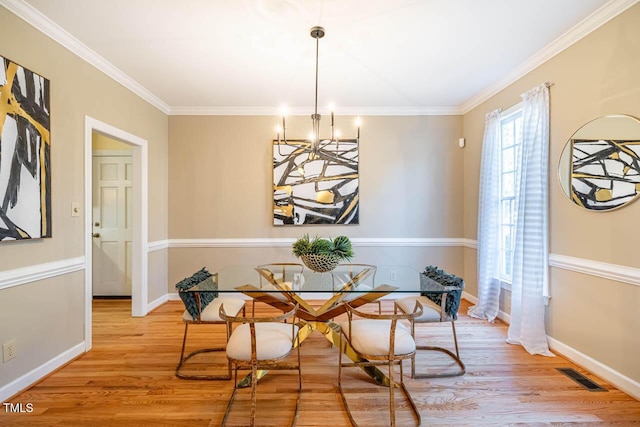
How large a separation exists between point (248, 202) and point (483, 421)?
11.2 feet

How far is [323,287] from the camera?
2150 millimetres

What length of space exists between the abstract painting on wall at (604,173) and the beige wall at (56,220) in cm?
407

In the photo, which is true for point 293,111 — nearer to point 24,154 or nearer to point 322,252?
point 322,252

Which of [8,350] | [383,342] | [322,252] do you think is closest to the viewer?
[383,342]

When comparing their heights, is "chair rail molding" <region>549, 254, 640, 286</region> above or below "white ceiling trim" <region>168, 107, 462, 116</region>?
below

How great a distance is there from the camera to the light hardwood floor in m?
1.89

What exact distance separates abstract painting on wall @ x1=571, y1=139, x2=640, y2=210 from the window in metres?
0.83

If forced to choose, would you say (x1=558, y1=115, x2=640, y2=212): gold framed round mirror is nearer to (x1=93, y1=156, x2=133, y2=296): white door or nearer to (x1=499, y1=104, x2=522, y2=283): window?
(x1=499, y1=104, x2=522, y2=283): window

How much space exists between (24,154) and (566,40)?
4147 millimetres

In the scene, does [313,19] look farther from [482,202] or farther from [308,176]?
[482,202]

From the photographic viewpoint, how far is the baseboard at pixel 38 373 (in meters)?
2.07

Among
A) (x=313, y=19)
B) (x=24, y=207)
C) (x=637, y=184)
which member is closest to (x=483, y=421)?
(x=637, y=184)

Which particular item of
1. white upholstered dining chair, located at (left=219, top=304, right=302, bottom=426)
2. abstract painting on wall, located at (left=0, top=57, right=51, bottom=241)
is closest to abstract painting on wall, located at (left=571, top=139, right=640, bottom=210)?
white upholstered dining chair, located at (left=219, top=304, right=302, bottom=426)

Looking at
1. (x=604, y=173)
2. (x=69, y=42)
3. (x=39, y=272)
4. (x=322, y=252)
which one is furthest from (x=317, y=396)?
(x=69, y=42)
